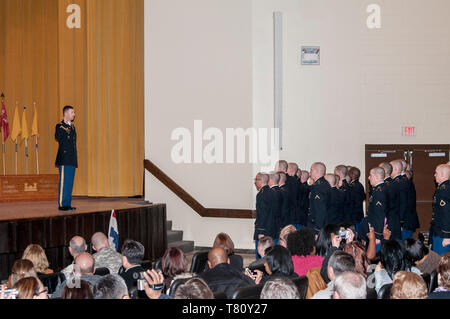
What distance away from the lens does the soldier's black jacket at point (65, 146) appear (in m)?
8.20

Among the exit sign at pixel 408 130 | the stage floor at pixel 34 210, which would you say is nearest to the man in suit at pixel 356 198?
the exit sign at pixel 408 130

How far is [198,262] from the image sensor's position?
5238 millimetres

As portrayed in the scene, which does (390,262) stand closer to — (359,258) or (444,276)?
(359,258)

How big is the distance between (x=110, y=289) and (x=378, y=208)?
163 inches

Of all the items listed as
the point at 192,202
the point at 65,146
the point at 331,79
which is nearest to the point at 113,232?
the point at 65,146

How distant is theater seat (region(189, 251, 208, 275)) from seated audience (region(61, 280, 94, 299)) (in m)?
2.04

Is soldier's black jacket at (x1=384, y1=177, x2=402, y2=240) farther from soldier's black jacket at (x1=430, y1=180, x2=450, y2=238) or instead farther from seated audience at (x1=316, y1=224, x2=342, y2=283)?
seated audience at (x1=316, y1=224, x2=342, y2=283)

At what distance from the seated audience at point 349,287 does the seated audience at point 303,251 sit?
5.25 ft

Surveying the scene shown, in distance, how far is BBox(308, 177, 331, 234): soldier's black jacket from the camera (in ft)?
24.3

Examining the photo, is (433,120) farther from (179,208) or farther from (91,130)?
(91,130)

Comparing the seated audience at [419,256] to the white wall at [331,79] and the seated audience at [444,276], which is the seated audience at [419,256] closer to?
the seated audience at [444,276]

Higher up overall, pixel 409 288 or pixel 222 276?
pixel 409 288

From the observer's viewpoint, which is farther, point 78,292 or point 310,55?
point 310,55

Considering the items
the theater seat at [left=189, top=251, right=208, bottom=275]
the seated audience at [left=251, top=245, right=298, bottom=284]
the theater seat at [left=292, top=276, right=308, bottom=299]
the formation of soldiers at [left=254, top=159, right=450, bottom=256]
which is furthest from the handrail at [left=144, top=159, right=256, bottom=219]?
the theater seat at [left=292, top=276, right=308, bottom=299]
